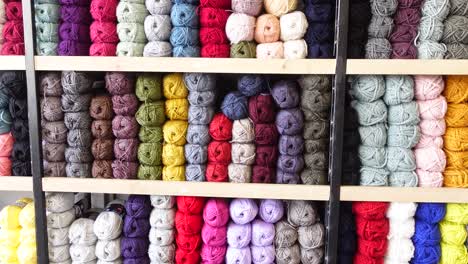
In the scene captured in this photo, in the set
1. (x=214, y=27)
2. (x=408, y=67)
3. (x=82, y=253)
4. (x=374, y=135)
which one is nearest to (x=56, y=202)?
(x=82, y=253)

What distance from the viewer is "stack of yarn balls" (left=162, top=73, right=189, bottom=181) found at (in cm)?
88

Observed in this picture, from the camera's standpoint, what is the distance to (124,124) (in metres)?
0.88

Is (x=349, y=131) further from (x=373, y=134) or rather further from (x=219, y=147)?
(x=219, y=147)

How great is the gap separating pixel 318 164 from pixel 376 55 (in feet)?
0.98

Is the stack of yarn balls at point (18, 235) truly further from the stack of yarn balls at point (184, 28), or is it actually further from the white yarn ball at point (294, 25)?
the white yarn ball at point (294, 25)

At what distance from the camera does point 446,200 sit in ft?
2.81

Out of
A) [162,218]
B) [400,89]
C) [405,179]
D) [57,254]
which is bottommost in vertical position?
[57,254]

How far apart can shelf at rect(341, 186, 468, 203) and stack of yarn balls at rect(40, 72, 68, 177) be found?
0.73m

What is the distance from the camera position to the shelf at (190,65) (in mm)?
811

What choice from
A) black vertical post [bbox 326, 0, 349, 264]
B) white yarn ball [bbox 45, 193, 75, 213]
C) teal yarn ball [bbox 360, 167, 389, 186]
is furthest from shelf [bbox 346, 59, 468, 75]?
white yarn ball [bbox 45, 193, 75, 213]

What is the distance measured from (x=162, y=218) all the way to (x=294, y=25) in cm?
59

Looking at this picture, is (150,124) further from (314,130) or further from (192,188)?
(314,130)

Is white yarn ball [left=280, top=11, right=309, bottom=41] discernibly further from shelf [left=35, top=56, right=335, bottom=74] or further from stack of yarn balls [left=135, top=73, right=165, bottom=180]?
stack of yarn balls [left=135, top=73, right=165, bottom=180]

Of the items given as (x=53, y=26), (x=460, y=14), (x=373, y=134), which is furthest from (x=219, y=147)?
(x=460, y=14)
